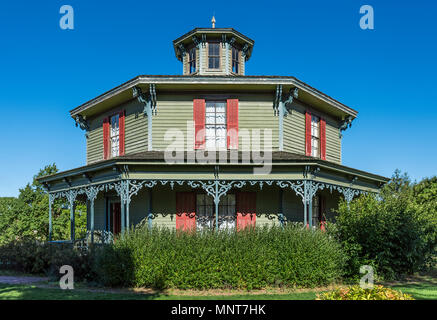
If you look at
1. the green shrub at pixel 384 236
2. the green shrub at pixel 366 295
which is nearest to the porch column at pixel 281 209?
the green shrub at pixel 384 236

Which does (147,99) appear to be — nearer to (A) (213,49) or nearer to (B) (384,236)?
(A) (213,49)

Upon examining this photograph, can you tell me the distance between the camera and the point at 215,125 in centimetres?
1575

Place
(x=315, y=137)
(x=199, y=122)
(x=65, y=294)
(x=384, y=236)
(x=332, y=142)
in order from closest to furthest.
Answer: (x=65, y=294) → (x=384, y=236) → (x=199, y=122) → (x=315, y=137) → (x=332, y=142)

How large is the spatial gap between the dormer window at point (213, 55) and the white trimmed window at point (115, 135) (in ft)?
16.6

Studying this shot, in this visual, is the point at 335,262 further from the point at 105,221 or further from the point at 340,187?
the point at 105,221

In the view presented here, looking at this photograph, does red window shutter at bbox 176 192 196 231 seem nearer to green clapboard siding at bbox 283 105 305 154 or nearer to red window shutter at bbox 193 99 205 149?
red window shutter at bbox 193 99 205 149

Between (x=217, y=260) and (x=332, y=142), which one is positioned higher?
(x=332, y=142)

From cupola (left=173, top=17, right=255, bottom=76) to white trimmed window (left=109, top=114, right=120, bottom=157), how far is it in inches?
167

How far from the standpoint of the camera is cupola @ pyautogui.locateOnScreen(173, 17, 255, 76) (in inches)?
707

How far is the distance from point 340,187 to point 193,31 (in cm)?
973

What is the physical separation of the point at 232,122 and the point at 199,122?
1349mm

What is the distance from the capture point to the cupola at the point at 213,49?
17969 mm

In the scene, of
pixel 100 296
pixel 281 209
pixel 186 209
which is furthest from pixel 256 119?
pixel 100 296

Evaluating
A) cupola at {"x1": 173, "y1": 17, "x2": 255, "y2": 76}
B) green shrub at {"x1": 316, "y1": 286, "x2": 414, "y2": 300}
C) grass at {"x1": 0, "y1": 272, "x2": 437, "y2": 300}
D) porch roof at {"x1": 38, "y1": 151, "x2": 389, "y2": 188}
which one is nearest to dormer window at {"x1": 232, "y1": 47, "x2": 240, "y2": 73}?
cupola at {"x1": 173, "y1": 17, "x2": 255, "y2": 76}
